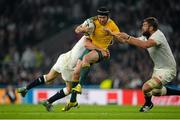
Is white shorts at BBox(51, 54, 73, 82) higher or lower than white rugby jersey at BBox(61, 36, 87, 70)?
lower

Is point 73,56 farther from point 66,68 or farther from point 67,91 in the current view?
point 67,91

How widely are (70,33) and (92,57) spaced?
15834mm

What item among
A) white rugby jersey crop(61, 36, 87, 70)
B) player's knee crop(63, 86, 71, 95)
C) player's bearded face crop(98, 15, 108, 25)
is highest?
player's bearded face crop(98, 15, 108, 25)

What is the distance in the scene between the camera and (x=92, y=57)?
17.8m

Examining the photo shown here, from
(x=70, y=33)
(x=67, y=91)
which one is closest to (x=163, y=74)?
(x=67, y=91)

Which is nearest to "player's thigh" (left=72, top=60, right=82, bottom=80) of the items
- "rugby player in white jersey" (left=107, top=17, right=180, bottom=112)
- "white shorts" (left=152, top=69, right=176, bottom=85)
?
"rugby player in white jersey" (left=107, top=17, right=180, bottom=112)

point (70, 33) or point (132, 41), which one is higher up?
point (132, 41)

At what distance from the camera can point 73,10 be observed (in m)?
34.5

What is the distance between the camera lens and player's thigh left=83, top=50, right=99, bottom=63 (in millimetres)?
17750

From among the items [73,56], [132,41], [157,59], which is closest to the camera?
[132,41]

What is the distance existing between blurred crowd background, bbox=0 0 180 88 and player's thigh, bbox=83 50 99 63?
12115mm

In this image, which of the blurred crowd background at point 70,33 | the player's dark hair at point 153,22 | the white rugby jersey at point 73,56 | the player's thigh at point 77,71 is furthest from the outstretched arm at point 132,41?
the blurred crowd background at point 70,33

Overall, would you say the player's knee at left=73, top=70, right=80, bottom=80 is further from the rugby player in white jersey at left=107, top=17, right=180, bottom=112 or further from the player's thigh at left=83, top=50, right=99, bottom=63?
the rugby player in white jersey at left=107, top=17, right=180, bottom=112

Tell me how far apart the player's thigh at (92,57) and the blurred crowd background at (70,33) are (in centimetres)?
1211
